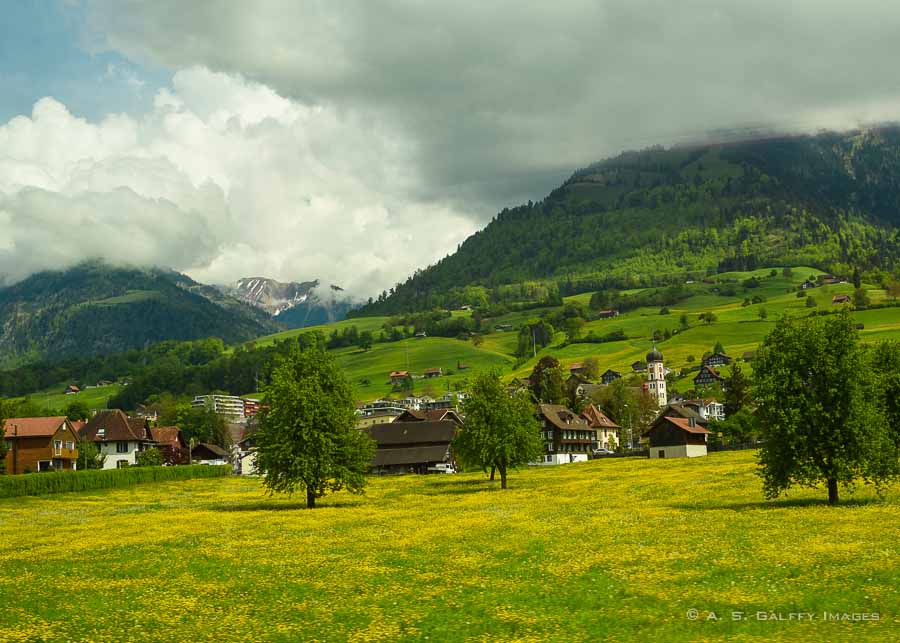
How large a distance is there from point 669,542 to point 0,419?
323ft

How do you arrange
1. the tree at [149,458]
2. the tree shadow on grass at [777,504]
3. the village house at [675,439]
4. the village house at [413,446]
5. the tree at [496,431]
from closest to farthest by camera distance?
1. the tree shadow on grass at [777,504]
2. the tree at [496,431]
3. the village house at [675,439]
4. the tree at [149,458]
5. the village house at [413,446]

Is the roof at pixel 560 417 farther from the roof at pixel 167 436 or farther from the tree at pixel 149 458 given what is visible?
the roof at pixel 167 436

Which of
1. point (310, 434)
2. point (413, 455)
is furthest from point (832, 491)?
point (413, 455)

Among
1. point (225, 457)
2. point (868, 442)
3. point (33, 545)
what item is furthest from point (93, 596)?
point (225, 457)

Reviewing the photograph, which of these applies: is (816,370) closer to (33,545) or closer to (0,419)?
(33,545)

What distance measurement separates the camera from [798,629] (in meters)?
21.7

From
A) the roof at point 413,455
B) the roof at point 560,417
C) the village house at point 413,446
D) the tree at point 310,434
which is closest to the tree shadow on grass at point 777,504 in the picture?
the tree at point 310,434

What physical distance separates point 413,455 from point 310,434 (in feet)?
245

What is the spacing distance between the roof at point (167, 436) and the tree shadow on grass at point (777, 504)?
133130mm

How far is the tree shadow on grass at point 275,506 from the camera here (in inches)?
2707

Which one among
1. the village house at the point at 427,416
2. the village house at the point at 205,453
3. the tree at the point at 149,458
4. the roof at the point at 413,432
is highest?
the village house at the point at 427,416

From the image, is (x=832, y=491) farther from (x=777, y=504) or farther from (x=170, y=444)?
(x=170, y=444)

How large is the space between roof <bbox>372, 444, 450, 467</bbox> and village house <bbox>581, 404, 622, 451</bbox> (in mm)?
43825

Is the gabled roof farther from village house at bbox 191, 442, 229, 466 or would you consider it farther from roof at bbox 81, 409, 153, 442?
village house at bbox 191, 442, 229, 466
